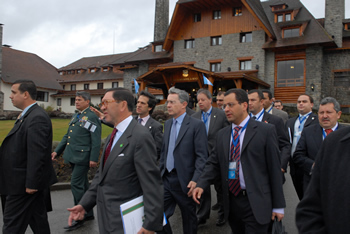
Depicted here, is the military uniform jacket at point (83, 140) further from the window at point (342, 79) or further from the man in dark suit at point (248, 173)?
the window at point (342, 79)

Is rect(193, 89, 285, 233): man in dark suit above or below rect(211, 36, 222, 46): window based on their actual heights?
below

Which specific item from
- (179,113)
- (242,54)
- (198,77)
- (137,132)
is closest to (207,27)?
(242,54)

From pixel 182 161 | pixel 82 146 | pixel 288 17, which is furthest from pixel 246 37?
pixel 182 161

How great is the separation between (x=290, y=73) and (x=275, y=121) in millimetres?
24598

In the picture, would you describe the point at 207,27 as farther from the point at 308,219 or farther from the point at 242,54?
the point at 308,219

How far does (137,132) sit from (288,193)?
19.9 ft

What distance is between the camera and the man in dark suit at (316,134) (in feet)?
14.8

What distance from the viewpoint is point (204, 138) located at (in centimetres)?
448

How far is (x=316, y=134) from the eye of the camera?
4699 mm

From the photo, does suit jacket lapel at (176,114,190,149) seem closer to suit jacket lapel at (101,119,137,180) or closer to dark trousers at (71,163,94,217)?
suit jacket lapel at (101,119,137,180)

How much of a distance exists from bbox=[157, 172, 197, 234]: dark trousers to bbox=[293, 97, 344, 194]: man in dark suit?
6.03 feet

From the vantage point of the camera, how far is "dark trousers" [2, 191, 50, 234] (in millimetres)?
3684

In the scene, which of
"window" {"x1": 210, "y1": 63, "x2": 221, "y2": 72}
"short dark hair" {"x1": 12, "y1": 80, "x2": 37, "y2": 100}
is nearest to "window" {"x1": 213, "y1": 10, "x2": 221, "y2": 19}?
"window" {"x1": 210, "y1": 63, "x2": 221, "y2": 72}

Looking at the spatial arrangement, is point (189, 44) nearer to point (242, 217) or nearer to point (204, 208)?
point (204, 208)
